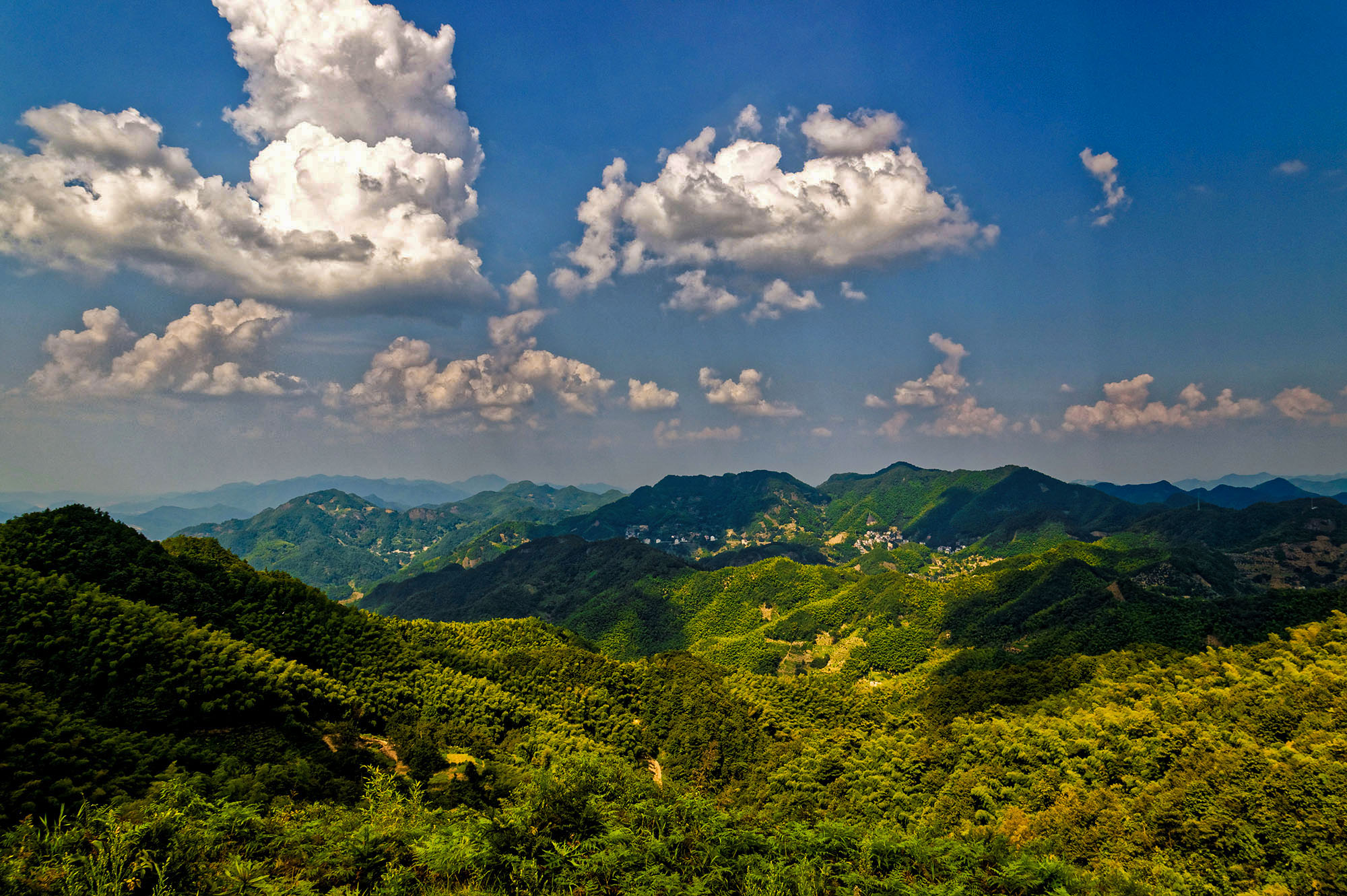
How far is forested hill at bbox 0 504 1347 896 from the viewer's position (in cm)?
2520

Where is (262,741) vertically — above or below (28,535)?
below

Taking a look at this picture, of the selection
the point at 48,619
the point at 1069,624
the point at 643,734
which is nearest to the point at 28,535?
the point at 48,619

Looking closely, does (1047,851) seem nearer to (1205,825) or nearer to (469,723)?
(1205,825)

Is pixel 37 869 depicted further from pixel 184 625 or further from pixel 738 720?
pixel 738 720

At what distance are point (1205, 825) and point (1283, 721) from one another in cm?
2242

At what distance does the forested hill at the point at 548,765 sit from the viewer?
25203 millimetres

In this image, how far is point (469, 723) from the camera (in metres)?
67.1

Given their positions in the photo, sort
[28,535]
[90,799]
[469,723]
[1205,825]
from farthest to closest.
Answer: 1. [469,723]
2. [28,535]
3. [1205,825]
4. [90,799]

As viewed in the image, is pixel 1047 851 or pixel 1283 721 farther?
pixel 1283 721

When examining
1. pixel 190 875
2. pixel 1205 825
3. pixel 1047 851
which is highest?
pixel 190 875

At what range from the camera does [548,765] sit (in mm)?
53031

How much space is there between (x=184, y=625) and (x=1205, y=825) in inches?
3301

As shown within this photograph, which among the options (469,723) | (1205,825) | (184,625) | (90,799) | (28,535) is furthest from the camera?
(469,723)

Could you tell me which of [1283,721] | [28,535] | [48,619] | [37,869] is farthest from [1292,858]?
[28,535]
